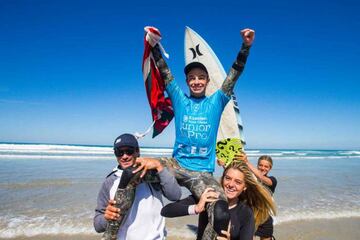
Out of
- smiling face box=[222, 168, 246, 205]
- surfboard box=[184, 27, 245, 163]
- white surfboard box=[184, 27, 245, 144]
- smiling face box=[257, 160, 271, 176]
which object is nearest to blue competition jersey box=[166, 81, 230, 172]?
smiling face box=[222, 168, 246, 205]

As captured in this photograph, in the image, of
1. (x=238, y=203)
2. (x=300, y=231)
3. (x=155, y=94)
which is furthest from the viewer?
(x=300, y=231)

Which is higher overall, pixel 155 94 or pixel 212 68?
pixel 212 68

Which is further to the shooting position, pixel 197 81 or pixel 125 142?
pixel 197 81

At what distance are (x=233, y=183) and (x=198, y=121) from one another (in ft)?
2.61

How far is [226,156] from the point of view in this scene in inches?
170

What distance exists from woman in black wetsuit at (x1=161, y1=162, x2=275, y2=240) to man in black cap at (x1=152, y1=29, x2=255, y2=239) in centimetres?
23

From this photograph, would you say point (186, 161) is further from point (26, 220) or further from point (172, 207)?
point (26, 220)

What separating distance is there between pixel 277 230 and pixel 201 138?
14.4 feet

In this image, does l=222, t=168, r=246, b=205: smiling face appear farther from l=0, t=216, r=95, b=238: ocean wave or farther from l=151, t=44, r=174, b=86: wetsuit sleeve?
l=0, t=216, r=95, b=238: ocean wave

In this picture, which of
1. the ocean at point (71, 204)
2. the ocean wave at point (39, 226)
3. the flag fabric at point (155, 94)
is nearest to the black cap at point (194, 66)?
the flag fabric at point (155, 94)

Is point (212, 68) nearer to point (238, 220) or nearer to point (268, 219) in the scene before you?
point (268, 219)

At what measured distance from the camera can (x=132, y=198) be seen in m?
2.40

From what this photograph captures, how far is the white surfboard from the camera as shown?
5.18 meters

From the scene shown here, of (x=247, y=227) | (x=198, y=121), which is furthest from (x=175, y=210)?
(x=198, y=121)
